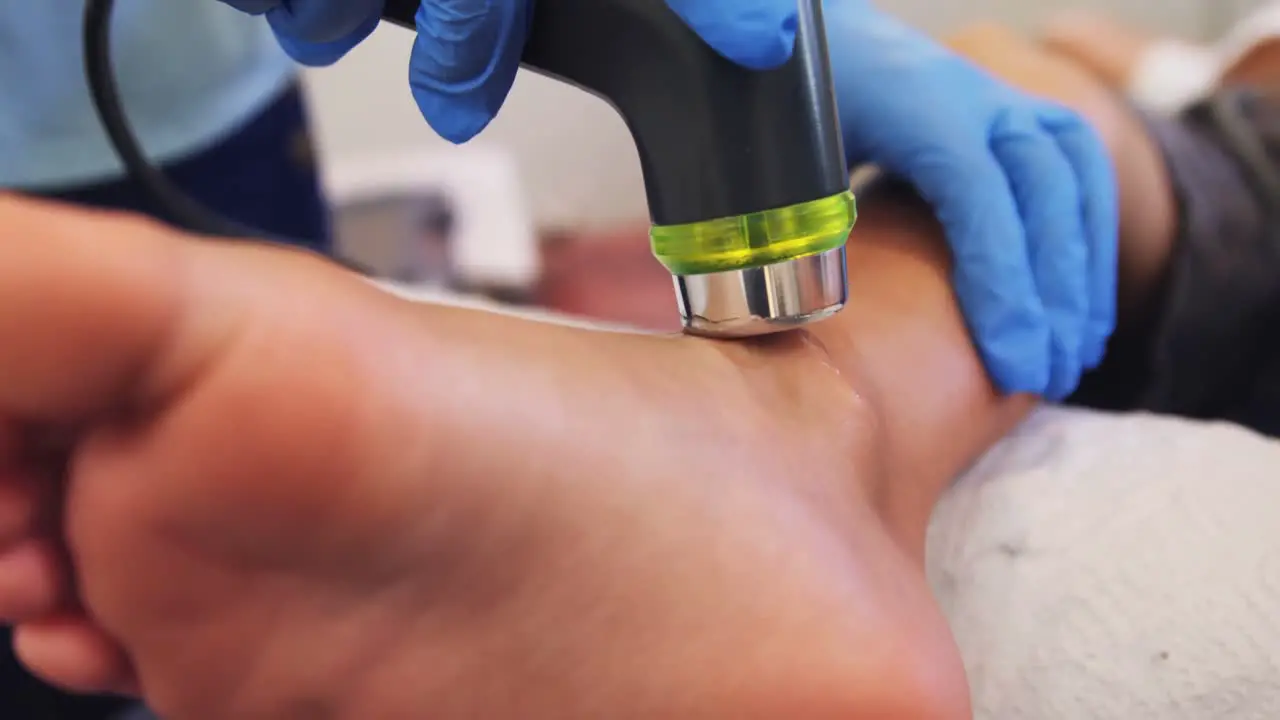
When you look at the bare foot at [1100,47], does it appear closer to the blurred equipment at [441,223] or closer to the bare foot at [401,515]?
the blurred equipment at [441,223]

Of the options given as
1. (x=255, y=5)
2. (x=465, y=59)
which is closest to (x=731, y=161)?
(x=465, y=59)

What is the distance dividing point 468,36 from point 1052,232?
12.0 inches

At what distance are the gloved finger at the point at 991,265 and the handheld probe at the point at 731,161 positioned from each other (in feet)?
0.48

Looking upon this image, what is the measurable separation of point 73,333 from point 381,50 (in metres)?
1.42

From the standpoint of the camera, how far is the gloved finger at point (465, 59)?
14.8 inches

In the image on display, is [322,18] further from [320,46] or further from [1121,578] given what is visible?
[1121,578]

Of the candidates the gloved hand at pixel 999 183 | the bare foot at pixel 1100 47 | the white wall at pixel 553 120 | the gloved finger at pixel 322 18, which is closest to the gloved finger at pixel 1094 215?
the gloved hand at pixel 999 183

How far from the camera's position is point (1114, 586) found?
40 cm

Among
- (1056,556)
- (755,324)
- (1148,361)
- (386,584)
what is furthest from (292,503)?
(1148,361)

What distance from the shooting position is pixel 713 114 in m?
0.34

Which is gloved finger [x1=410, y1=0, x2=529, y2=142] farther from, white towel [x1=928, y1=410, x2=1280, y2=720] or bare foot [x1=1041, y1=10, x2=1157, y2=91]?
bare foot [x1=1041, y1=10, x2=1157, y2=91]

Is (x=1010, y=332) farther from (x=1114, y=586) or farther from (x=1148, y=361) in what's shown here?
(x=1148, y=361)

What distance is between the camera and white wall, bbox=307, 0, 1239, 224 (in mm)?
1611

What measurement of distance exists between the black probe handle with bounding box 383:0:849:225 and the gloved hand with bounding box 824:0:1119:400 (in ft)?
0.52
